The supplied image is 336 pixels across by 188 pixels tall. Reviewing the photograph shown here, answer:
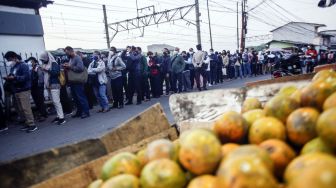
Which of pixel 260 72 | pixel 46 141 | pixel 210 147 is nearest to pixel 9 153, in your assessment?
pixel 46 141

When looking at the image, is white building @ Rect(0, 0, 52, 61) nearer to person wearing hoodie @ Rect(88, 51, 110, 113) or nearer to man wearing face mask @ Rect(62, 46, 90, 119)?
person wearing hoodie @ Rect(88, 51, 110, 113)

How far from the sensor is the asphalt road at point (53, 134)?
6.79 m

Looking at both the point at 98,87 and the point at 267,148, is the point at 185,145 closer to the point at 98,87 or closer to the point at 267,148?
the point at 267,148

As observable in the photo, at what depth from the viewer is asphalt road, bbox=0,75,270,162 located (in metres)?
6.79

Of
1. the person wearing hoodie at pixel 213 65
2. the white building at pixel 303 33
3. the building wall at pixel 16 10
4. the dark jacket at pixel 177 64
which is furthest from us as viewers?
the white building at pixel 303 33

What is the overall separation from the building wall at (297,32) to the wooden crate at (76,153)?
73055mm

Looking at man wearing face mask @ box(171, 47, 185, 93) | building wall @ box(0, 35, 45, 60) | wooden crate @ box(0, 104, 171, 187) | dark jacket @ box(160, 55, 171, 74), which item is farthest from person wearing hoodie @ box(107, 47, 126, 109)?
wooden crate @ box(0, 104, 171, 187)

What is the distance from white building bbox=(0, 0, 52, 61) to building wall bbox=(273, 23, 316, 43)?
64247 millimetres


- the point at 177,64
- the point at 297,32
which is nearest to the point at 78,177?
the point at 177,64

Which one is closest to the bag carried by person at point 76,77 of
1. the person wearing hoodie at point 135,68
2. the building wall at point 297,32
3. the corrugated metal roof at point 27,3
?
the person wearing hoodie at point 135,68

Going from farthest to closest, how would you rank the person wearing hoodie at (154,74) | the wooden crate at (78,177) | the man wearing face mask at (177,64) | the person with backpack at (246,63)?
1. the person with backpack at (246,63)
2. the man wearing face mask at (177,64)
3. the person wearing hoodie at (154,74)
4. the wooden crate at (78,177)

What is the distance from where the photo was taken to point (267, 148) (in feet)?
6.65

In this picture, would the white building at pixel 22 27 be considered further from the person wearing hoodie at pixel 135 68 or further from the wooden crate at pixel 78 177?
the wooden crate at pixel 78 177

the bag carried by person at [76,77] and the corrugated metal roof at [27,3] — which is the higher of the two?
the corrugated metal roof at [27,3]
